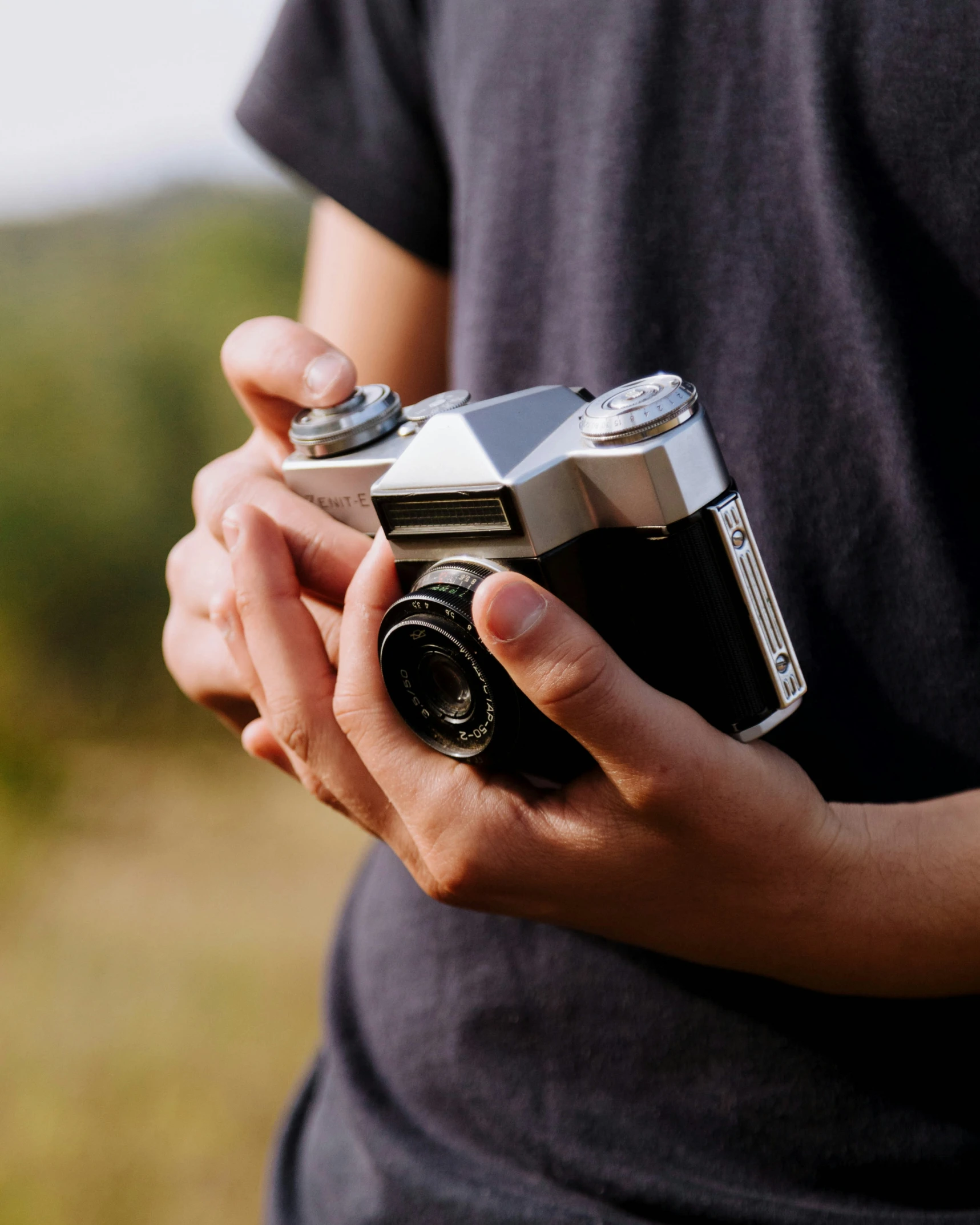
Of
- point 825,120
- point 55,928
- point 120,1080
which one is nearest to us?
point 825,120

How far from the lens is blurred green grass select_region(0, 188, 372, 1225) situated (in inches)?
84.1

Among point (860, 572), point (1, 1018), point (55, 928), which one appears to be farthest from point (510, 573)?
point (55, 928)

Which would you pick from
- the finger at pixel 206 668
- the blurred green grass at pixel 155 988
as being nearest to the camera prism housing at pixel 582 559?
the finger at pixel 206 668

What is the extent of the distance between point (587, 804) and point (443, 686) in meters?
0.12

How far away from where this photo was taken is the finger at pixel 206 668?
80cm

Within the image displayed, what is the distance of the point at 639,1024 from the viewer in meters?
0.70

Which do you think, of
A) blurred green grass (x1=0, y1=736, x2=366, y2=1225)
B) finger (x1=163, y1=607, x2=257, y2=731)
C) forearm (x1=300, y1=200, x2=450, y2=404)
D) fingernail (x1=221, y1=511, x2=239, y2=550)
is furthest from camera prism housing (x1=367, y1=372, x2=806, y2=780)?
blurred green grass (x1=0, y1=736, x2=366, y2=1225)

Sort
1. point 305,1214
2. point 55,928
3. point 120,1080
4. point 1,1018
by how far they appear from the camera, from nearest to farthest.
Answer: point 305,1214, point 120,1080, point 1,1018, point 55,928

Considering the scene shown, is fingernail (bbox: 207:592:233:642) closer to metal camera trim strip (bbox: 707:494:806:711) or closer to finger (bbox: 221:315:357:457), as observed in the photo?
finger (bbox: 221:315:357:457)

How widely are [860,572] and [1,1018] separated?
2448 millimetres

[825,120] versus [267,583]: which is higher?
[825,120]

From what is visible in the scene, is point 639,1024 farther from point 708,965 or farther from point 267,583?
point 267,583

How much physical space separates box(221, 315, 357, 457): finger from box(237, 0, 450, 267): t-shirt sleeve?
180mm

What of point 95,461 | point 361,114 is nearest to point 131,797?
point 95,461
